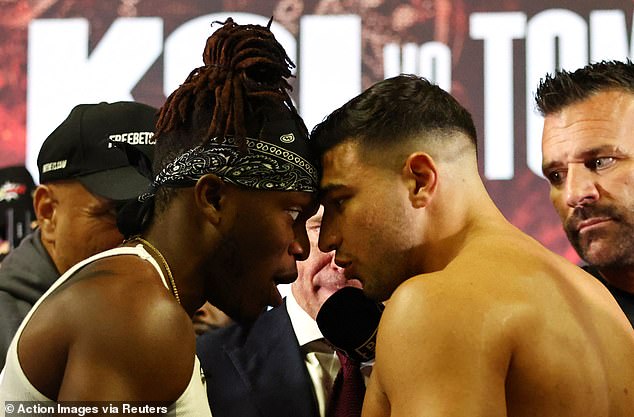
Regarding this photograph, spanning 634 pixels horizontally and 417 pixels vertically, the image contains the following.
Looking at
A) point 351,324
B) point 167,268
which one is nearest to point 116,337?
point 167,268

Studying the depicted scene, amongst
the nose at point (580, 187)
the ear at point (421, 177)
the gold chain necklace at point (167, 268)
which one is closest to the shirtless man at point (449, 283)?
the ear at point (421, 177)

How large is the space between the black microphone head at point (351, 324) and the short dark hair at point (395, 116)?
47 centimetres

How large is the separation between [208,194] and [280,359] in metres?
0.76

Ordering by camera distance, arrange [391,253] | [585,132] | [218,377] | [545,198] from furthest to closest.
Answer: [545,198] → [585,132] → [218,377] → [391,253]

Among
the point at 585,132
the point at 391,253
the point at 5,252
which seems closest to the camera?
the point at 391,253

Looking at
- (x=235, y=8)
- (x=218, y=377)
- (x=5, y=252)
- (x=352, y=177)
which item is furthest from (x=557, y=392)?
(x=235, y=8)

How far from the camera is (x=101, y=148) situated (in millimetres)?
2523

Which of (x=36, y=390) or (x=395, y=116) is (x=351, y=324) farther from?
(x=36, y=390)

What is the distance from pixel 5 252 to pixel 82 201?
0.86 meters

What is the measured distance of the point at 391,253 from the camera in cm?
200

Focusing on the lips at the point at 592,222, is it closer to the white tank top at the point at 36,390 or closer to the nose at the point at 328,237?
the nose at the point at 328,237

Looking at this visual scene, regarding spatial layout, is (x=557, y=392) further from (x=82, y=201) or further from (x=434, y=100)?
(x=82, y=201)

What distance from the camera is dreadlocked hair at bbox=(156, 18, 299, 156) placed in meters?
1.93

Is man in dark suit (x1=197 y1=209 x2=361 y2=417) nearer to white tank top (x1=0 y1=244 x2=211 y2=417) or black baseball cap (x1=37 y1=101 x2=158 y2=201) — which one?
black baseball cap (x1=37 y1=101 x2=158 y2=201)
